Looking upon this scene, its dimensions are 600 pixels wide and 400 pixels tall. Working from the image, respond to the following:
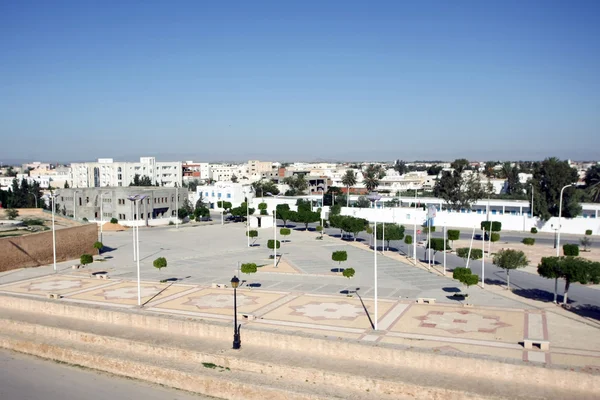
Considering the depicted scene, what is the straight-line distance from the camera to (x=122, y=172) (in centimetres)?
8356

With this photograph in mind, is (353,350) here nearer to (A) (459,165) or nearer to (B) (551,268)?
(B) (551,268)

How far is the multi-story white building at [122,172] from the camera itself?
83.8 m

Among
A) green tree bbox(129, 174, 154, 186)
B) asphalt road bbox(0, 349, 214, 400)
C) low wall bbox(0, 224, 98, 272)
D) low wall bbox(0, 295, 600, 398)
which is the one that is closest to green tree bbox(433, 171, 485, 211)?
low wall bbox(0, 224, 98, 272)

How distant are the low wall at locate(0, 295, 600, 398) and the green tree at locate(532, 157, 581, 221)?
37.2 m

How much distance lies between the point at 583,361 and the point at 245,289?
46.8 feet

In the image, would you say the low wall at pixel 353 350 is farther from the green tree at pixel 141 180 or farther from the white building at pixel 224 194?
the green tree at pixel 141 180

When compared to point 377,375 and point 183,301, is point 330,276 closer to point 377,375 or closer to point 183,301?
point 183,301

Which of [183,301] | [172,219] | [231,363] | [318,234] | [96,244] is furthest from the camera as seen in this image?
[172,219]

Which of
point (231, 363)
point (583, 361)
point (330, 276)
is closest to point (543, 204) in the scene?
point (330, 276)

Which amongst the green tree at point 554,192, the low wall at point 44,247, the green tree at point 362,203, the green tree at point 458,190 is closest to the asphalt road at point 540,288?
the green tree at point 554,192

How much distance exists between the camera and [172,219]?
5853cm

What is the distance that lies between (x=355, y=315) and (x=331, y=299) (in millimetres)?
2750

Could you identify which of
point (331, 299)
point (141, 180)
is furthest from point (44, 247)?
point (141, 180)

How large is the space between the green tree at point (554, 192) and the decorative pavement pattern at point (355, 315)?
3090 centimetres
